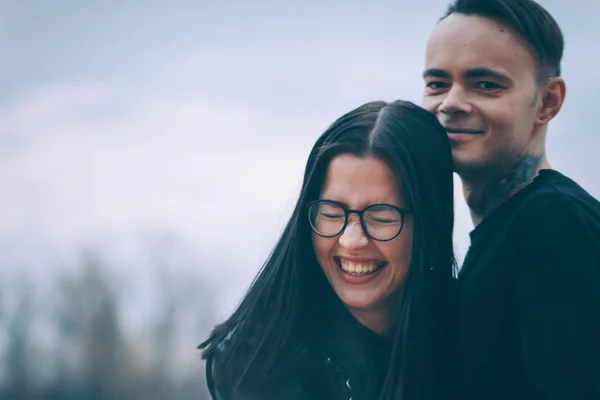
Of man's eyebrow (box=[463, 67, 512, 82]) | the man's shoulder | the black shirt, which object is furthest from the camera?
man's eyebrow (box=[463, 67, 512, 82])

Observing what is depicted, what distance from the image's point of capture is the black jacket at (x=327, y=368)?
12.4 feet

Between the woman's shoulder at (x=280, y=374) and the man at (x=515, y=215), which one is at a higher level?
the man at (x=515, y=215)

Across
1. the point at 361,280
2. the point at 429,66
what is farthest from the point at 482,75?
the point at 361,280

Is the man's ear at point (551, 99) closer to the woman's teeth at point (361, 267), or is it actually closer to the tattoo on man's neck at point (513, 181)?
the tattoo on man's neck at point (513, 181)

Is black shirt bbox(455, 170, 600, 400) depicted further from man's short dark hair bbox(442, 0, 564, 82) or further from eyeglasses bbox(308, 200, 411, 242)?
man's short dark hair bbox(442, 0, 564, 82)

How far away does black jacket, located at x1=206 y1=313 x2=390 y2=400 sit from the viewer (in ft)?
12.4

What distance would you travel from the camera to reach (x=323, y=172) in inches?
149

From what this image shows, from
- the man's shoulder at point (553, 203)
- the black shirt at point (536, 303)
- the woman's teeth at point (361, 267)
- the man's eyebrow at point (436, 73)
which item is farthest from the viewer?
the man's eyebrow at point (436, 73)

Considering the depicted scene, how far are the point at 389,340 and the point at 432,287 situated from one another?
0.38 metres

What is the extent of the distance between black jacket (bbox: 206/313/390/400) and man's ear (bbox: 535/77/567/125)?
138 cm

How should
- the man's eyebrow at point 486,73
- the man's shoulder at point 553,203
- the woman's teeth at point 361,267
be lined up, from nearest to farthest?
the man's shoulder at point 553,203, the woman's teeth at point 361,267, the man's eyebrow at point 486,73

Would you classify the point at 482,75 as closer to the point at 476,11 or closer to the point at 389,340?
the point at 476,11

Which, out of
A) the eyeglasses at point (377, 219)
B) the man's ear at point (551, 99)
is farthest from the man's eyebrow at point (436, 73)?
the eyeglasses at point (377, 219)

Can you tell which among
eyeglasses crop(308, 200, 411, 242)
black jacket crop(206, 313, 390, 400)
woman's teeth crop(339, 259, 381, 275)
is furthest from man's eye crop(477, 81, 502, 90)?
black jacket crop(206, 313, 390, 400)
